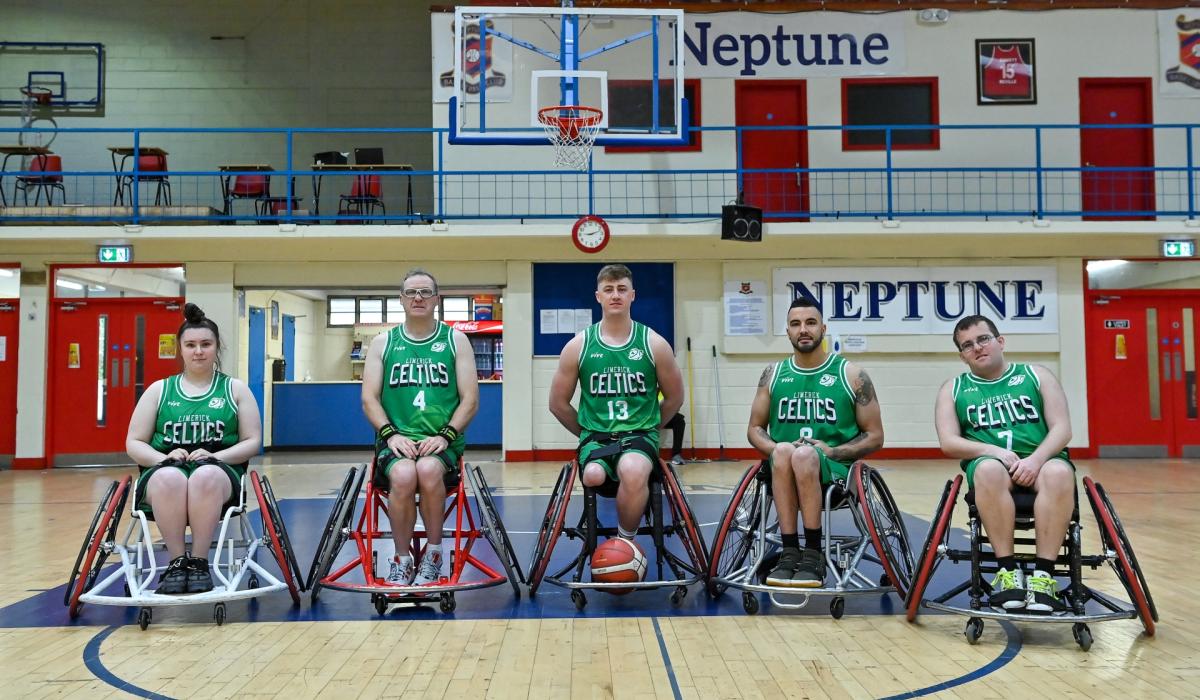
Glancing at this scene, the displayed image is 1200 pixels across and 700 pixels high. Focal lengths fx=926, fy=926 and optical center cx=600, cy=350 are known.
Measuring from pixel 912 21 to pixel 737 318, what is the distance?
4484 millimetres

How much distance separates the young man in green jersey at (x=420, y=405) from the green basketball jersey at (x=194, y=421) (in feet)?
2.06

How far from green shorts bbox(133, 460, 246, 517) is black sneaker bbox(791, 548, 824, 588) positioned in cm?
246

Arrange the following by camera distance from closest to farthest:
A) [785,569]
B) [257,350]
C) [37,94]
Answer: [785,569], [37,94], [257,350]

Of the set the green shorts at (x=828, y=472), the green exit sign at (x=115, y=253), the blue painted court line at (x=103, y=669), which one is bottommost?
the blue painted court line at (x=103, y=669)

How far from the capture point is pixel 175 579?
382cm

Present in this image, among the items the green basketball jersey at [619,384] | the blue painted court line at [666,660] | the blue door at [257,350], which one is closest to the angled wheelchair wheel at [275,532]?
the green basketball jersey at [619,384]

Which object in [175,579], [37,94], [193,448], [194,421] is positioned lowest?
[175,579]

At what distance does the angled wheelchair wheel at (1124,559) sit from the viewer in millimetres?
3365

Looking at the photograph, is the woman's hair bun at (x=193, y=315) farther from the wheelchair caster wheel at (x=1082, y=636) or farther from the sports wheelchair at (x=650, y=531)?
the wheelchair caster wheel at (x=1082, y=636)

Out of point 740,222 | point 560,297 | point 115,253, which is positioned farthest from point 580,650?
point 115,253

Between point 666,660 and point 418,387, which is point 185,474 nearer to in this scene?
point 418,387

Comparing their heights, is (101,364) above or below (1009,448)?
above

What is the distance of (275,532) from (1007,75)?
36.9ft

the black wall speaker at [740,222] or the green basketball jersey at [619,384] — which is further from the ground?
the black wall speaker at [740,222]
